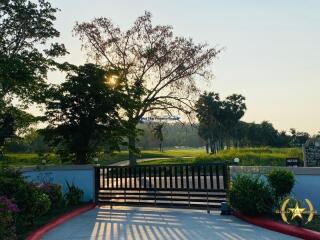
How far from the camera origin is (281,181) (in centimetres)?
1062

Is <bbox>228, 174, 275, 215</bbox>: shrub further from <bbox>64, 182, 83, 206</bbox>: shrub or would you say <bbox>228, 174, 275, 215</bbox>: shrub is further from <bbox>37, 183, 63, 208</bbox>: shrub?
<bbox>64, 182, 83, 206</bbox>: shrub

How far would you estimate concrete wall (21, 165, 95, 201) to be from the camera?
1630 cm

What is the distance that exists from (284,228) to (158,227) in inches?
133

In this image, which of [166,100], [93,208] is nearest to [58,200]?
[93,208]

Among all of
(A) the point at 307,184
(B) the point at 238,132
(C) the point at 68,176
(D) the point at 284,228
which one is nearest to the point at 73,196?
(C) the point at 68,176

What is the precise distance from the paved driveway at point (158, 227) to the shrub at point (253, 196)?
1.59 ft

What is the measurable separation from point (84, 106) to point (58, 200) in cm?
588

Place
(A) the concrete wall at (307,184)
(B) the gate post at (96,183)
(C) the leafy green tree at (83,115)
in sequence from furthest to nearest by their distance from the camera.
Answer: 1. (C) the leafy green tree at (83,115)
2. (B) the gate post at (96,183)
3. (A) the concrete wall at (307,184)

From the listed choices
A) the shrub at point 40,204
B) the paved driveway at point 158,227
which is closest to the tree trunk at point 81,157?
the paved driveway at point 158,227

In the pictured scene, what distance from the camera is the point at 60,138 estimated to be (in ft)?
65.3

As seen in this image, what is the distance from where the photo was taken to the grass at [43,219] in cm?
1029

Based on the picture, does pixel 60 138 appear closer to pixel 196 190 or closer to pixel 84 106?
pixel 84 106

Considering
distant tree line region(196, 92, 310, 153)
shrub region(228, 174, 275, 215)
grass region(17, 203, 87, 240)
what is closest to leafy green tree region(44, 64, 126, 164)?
grass region(17, 203, 87, 240)

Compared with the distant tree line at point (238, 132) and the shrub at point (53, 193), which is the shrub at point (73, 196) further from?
the distant tree line at point (238, 132)
